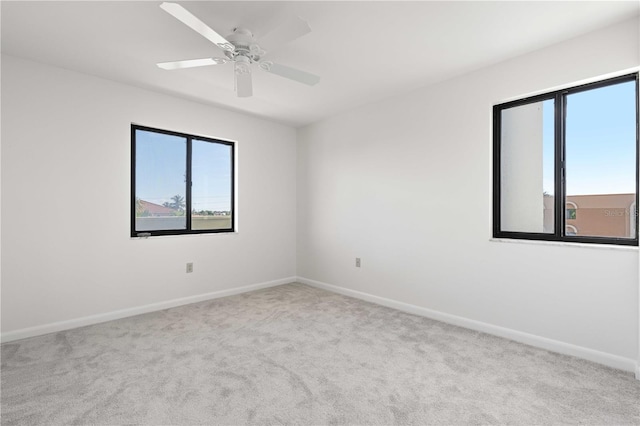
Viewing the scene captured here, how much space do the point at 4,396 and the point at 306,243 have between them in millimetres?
3453

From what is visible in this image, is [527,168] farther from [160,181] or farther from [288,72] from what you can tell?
[160,181]

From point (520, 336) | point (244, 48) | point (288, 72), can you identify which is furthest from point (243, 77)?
point (520, 336)

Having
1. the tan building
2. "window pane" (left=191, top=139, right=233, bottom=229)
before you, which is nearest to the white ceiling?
"window pane" (left=191, top=139, right=233, bottom=229)

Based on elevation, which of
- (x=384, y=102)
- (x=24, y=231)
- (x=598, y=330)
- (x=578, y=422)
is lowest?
(x=578, y=422)

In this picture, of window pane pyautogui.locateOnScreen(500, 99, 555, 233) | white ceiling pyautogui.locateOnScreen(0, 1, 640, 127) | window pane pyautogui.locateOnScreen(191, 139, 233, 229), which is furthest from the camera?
window pane pyautogui.locateOnScreen(191, 139, 233, 229)

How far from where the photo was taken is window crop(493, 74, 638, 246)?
234cm

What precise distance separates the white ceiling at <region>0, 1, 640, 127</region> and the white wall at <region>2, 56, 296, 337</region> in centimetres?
30

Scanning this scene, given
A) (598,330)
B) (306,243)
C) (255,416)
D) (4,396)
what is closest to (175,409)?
(255,416)

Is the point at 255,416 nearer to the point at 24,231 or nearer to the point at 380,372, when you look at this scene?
the point at 380,372

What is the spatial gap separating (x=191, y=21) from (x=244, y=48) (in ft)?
1.70

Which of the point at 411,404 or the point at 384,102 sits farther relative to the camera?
the point at 384,102

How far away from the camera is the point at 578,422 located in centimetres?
167

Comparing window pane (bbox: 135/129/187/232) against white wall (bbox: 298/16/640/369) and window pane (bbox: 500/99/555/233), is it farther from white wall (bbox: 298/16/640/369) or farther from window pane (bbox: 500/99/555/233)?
window pane (bbox: 500/99/555/233)

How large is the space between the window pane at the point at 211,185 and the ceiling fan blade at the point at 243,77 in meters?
1.76
